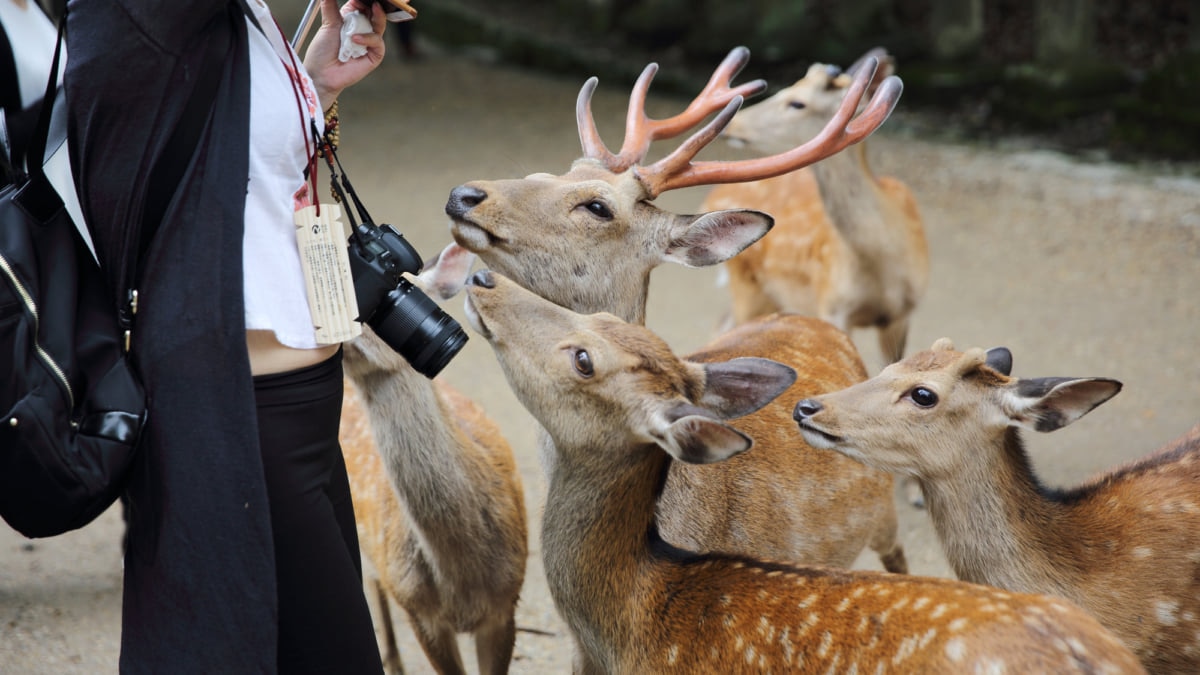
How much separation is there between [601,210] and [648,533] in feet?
2.63

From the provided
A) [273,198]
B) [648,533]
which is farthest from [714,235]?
[273,198]

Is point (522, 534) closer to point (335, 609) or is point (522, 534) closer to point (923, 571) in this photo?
point (335, 609)

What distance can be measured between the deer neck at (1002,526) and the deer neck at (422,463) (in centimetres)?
113

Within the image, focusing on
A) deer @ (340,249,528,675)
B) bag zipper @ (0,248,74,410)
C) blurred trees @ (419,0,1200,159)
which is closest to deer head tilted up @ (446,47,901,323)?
deer @ (340,249,528,675)

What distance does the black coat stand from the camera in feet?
6.03

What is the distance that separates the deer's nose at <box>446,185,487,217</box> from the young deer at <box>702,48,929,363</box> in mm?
2359

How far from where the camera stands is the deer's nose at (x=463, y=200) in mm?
2777

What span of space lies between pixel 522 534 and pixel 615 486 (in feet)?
2.56

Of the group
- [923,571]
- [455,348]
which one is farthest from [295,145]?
[923,571]

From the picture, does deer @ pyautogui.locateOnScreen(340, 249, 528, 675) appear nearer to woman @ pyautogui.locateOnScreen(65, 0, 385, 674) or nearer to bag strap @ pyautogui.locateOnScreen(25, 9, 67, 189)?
woman @ pyautogui.locateOnScreen(65, 0, 385, 674)

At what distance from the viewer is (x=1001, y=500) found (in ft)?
8.91

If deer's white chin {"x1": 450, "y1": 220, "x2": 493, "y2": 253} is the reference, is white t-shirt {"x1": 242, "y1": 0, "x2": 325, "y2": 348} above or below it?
above

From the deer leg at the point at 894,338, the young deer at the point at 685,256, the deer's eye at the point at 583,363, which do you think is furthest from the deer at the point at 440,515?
the deer leg at the point at 894,338

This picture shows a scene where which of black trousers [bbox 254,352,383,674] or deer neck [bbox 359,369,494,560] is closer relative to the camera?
black trousers [bbox 254,352,383,674]
